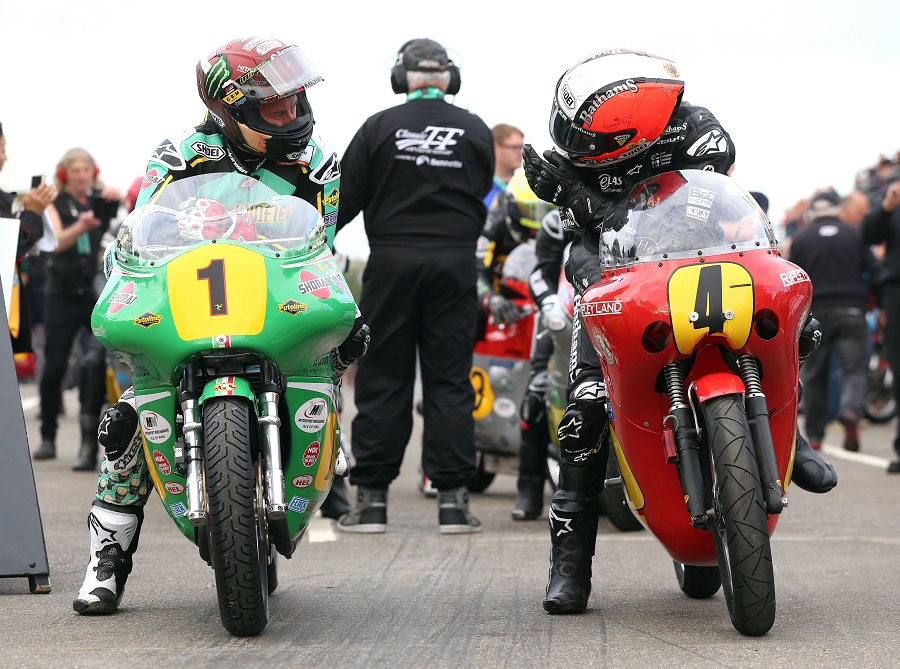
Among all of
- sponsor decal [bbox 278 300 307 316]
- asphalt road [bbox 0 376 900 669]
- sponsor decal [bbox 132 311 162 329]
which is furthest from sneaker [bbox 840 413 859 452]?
sponsor decal [bbox 132 311 162 329]

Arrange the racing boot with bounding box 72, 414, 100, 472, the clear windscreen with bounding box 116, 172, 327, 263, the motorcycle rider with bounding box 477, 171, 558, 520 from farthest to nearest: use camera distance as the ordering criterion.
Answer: the racing boot with bounding box 72, 414, 100, 472 < the motorcycle rider with bounding box 477, 171, 558, 520 < the clear windscreen with bounding box 116, 172, 327, 263

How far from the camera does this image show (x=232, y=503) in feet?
13.7

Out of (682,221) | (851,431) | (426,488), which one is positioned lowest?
(851,431)

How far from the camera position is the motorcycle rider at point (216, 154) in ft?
16.4

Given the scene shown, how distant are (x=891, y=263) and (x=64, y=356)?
246 inches

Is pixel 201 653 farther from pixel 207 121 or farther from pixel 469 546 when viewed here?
pixel 469 546

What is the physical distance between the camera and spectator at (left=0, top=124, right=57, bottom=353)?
309 inches

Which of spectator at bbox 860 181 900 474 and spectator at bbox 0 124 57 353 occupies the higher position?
spectator at bbox 0 124 57 353

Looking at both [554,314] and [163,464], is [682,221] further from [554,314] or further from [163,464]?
[554,314]

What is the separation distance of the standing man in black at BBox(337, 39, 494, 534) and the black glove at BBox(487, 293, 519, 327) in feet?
3.27

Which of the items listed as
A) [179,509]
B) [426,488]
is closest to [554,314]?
[426,488]

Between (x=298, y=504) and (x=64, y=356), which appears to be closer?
(x=298, y=504)

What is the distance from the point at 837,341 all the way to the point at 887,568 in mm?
7853

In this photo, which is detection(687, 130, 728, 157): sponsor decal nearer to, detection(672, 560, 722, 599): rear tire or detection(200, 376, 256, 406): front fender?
detection(672, 560, 722, 599): rear tire
